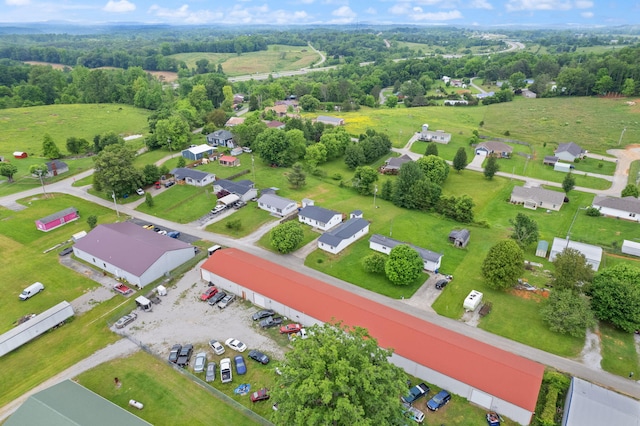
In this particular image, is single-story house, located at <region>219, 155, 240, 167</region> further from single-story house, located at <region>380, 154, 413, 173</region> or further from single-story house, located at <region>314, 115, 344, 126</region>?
single-story house, located at <region>314, 115, 344, 126</region>

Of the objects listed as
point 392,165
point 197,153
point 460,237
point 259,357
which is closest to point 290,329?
point 259,357

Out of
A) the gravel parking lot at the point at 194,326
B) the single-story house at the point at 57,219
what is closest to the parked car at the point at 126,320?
the gravel parking lot at the point at 194,326

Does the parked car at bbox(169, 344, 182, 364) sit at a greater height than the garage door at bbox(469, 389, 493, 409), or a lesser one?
lesser

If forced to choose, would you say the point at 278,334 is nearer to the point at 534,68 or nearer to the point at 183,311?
the point at 183,311

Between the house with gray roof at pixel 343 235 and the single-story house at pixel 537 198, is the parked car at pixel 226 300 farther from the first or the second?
the single-story house at pixel 537 198


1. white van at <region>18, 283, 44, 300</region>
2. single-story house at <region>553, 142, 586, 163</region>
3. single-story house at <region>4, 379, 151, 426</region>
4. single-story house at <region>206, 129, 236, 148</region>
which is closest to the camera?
single-story house at <region>4, 379, 151, 426</region>

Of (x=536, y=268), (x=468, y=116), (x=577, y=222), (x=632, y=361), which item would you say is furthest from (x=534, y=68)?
(x=632, y=361)

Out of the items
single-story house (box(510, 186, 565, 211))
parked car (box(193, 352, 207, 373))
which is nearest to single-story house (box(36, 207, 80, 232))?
parked car (box(193, 352, 207, 373))
